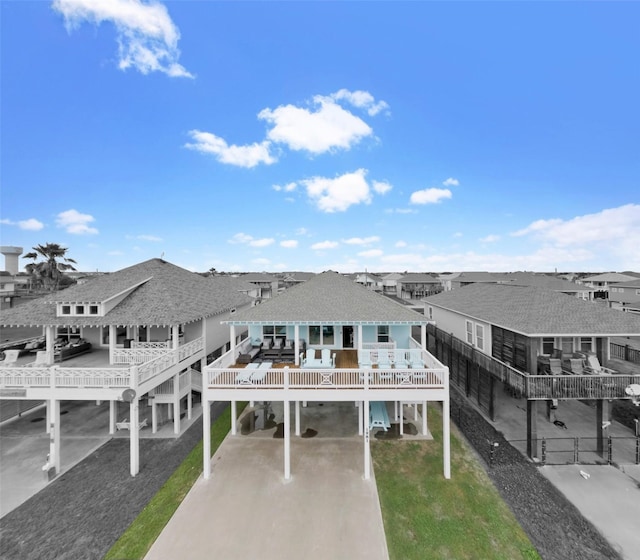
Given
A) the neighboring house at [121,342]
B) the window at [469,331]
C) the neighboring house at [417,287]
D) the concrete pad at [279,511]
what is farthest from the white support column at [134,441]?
the neighboring house at [417,287]

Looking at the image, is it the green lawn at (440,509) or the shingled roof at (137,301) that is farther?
the shingled roof at (137,301)

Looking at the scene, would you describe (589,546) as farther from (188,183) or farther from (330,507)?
(188,183)

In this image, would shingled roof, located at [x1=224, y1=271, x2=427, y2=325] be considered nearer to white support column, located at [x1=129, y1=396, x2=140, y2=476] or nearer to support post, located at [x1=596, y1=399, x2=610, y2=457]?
white support column, located at [x1=129, y1=396, x2=140, y2=476]

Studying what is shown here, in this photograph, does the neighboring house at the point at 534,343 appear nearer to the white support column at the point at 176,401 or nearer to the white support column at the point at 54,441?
the white support column at the point at 176,401

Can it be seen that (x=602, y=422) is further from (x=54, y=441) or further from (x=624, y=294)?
(x=624, y=294)

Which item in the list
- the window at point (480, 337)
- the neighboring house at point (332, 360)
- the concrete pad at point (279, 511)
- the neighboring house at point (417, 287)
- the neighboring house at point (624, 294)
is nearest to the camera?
the concrete pad at point (279, 511)

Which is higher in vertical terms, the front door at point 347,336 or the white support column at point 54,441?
the front door at point 347,336
